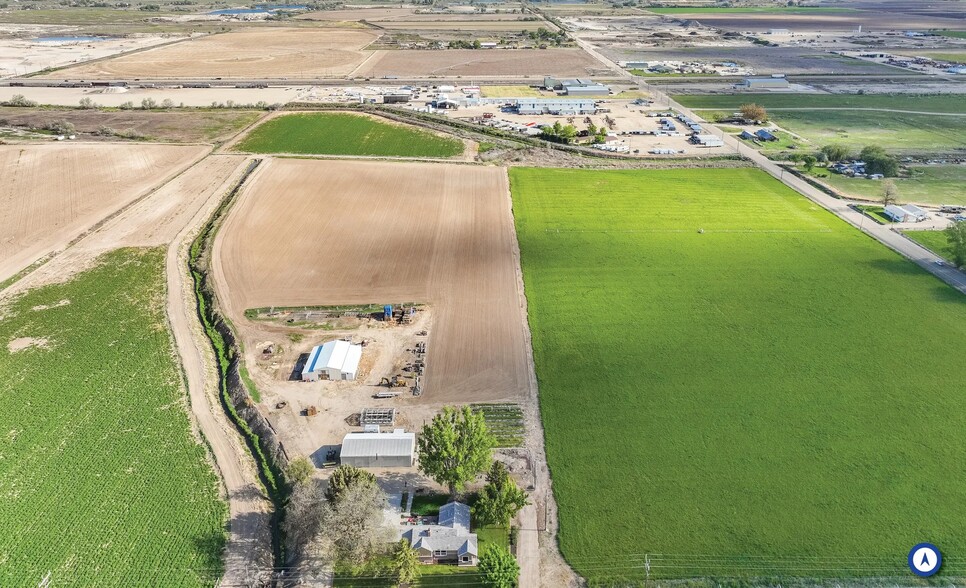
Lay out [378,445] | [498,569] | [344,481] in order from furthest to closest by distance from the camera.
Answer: [378,445] < [344,481] < [498,569]

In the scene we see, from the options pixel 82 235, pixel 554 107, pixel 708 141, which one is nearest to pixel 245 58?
pixel 554 107

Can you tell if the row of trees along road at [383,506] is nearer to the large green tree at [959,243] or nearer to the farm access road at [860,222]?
the farm access road at [860,222]

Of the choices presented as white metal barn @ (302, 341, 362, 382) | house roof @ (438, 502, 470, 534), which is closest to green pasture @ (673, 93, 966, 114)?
white metal barn @ (302, 341, 362, 382)

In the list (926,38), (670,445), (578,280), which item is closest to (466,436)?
(670,445)

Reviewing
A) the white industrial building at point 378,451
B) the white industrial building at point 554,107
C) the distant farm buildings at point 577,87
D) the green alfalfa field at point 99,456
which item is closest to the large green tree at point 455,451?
the white industrial building at point 378,451

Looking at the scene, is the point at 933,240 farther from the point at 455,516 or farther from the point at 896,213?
the point at 455,516

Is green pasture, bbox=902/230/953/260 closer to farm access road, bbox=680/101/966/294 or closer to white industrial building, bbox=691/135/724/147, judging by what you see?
farm access road, bbox=680/101/966/294
